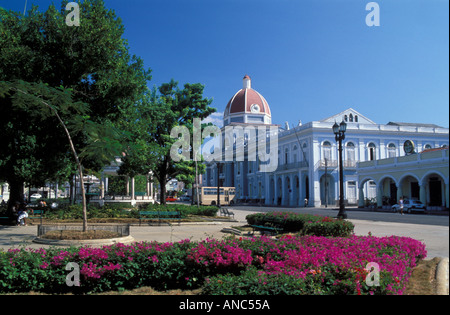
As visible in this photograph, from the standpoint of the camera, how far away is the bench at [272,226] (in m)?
15.1

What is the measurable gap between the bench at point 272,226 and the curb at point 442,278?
6536 millimetres

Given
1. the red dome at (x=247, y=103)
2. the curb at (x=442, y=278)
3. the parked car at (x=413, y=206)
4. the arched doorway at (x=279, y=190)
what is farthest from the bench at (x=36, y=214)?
the red dome at (x=247, y=103)

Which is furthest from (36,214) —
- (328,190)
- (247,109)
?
(247,109)

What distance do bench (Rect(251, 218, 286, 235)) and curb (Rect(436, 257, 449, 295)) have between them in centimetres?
654

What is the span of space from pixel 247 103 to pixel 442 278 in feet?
264

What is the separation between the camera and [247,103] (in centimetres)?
8631

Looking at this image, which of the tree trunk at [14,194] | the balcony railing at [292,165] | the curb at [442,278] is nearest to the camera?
the curb at [442,278]

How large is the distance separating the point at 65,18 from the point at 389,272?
63.9 ft

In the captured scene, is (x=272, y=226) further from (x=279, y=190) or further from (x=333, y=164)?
(x=279, y=190)

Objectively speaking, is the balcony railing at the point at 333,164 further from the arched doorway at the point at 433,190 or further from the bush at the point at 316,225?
the bush at the point at 316,225

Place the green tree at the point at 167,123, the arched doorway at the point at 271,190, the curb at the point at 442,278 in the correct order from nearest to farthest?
the curb at the point at 442,278 < the green tree at the point at 167,123 < the arched doorway at the point at 271,190

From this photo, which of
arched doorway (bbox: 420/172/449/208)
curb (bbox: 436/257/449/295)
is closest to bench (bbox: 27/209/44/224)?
curb (bbox: 436/257/449/295)

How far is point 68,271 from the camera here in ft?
22.9

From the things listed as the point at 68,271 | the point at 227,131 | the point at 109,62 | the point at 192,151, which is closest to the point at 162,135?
the point at 192,151
